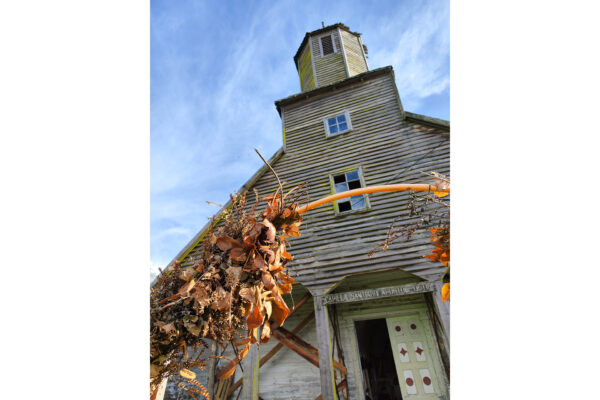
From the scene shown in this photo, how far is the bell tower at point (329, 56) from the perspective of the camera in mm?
9656

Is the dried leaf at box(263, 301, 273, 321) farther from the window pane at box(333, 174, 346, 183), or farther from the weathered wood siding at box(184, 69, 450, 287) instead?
the window pane at box(333, 174, 346, 183)

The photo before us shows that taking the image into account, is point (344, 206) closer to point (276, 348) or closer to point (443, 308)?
point (443, 308)

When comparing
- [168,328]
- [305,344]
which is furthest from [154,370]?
[305,344]

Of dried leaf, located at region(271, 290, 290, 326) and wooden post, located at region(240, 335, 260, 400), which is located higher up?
dried leaf, located at region(271, 290, 290, 326)

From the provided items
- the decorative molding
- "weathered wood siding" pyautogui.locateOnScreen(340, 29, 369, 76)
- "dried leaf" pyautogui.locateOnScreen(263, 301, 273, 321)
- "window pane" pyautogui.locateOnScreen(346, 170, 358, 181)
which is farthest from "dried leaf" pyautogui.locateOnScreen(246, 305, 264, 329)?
"weathered wood siding" pyautogui.locateOnScreen(340, 29, 369, 76)

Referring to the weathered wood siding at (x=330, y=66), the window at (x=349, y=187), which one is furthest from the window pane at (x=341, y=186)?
the weathered wood siding at (x=330, y=66)

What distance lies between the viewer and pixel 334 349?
5867 millimetres

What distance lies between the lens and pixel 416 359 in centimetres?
550

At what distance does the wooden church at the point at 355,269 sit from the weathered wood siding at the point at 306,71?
2476 millimetres

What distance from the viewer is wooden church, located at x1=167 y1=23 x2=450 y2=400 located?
17.0 feet

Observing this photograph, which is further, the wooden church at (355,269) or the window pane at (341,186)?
the window pane at (341,186)

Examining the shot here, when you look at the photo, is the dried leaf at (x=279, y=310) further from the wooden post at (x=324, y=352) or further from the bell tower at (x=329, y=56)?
the bell tower at (x=329, y=56)
